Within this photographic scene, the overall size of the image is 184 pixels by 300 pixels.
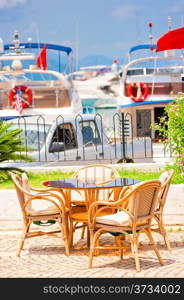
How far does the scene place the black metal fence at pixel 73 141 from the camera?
1460 cm

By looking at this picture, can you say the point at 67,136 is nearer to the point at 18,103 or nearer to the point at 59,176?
the point at 59,176

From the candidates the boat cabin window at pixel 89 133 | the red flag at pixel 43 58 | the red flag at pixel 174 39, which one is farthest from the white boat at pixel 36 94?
the red flag at pixel 174 39

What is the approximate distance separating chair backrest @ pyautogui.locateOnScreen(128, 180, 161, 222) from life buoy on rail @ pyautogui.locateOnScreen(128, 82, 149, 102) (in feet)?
78.8

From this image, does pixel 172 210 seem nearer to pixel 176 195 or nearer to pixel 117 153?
pixel 176 195

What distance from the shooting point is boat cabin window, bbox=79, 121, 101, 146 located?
1517 cm

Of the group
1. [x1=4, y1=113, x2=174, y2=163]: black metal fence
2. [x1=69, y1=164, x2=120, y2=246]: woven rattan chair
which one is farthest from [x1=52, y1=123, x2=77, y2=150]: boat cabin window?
[x1=69, y1=164, x2=120, y2=246]: woven rattan chair

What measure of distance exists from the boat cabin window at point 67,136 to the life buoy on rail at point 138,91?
16704 millimetres

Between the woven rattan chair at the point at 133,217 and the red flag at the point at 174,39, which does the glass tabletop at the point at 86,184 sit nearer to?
the woven rattan chair at the point at 133,217

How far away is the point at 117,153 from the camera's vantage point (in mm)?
15570

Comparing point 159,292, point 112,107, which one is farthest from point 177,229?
point 112,107

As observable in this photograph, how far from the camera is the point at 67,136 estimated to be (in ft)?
49.2

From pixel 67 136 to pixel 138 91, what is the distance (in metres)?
17.0

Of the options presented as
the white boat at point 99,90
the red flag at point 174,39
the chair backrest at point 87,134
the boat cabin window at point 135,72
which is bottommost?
the white boat at point 99,90

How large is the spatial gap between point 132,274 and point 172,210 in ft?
11.6
